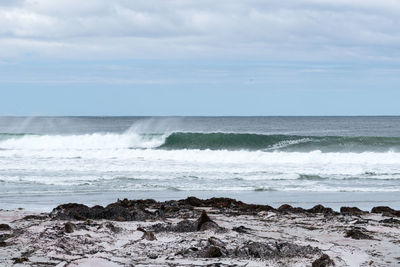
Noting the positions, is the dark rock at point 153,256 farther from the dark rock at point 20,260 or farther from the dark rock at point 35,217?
the dark rock at point 35,217

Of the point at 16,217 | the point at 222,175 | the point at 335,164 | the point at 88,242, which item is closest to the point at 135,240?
the point at 88,242

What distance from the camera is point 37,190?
1744 centimetres

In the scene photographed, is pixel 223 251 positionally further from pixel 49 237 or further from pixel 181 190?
pixel 181 190

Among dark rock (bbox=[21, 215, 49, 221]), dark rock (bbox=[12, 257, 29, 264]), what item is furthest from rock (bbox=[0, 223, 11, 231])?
dark rock (bbox=[12, 257, 29, 264])

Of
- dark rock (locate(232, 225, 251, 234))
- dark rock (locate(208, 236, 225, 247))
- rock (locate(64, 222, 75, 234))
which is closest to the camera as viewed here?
dark rock (locate(208, 236, 225, 247))

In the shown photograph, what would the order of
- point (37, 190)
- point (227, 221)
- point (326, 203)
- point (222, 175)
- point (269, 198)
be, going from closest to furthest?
point (227, 221) < point (326, 203) < point (269, 198) < point (37, 190) < point (222, 175)

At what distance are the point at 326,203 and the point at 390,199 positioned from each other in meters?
1.94

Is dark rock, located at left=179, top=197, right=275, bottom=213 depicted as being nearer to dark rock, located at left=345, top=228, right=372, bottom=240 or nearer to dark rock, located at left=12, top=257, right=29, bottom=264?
dark rock, located at left=345, top=228, right=372, bottom=240

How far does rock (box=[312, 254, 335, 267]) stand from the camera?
6879 millimetres

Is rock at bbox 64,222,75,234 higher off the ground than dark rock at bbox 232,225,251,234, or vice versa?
rock at bbox 64,222,75,234

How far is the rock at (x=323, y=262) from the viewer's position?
6.88 meters

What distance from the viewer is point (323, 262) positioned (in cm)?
693

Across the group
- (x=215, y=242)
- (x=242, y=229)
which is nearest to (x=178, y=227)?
(x=242, y=229)

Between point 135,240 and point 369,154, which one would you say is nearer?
point 135,240
